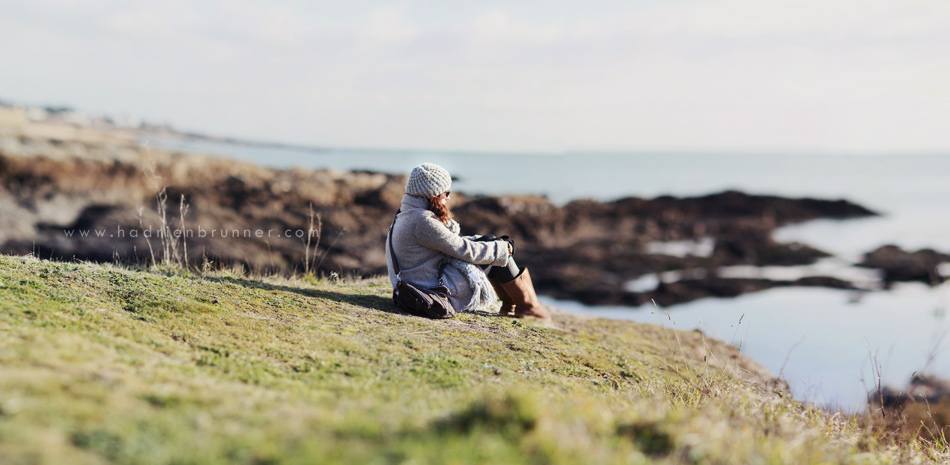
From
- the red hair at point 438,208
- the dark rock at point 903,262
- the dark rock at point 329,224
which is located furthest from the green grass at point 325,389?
the dark rock at point 903,262

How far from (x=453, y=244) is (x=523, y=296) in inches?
63.0

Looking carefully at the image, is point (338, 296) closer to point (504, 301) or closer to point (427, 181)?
point (427, 181)

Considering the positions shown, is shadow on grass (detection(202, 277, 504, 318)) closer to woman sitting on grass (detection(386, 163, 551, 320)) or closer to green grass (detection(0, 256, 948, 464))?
green grass (detection(0, 256, 948, 464))

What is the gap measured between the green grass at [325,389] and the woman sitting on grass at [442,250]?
0.47 metres

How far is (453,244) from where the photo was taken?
689 cm

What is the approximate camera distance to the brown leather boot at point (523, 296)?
25.7 ft

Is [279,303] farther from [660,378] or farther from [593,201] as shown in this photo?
[593,201]

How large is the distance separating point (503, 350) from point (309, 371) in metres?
2.30

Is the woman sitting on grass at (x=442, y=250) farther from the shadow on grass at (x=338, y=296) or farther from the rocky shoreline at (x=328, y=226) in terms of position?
the rocky shoreline at (x=328, y=226)

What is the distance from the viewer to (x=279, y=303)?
6668mm

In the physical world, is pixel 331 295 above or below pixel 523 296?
below

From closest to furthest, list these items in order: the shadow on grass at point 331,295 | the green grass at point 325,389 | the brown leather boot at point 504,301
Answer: the green grass at point 325,389 < the shadow on grass at point 331,295 < the brown leather boot at point 504,301

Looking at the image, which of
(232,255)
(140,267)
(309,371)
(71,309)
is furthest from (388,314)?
(232,255)

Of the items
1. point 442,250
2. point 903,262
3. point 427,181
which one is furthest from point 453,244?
point 903,262
